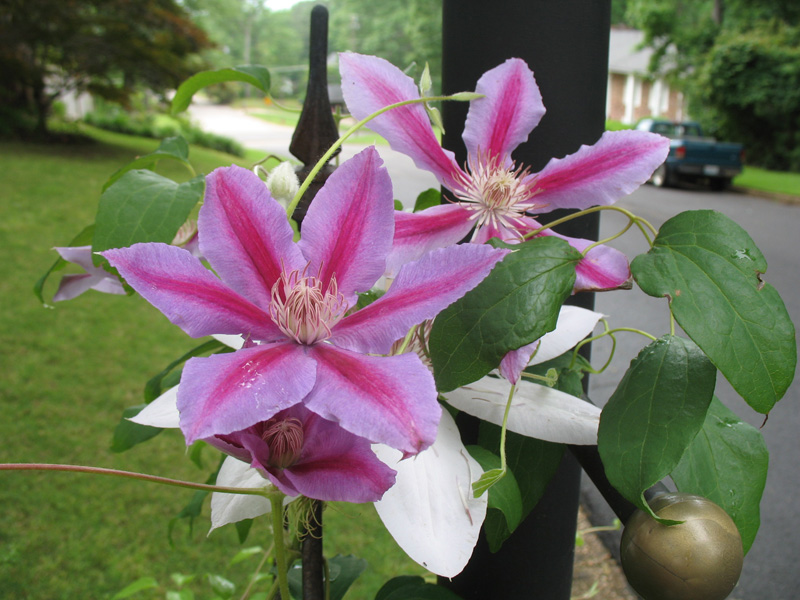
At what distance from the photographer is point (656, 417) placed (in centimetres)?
43

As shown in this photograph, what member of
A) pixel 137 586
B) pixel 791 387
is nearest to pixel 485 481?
pixel 137 586

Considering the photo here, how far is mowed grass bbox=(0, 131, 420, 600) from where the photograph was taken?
2461 mm

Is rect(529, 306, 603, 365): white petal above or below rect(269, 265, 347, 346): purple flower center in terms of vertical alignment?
below

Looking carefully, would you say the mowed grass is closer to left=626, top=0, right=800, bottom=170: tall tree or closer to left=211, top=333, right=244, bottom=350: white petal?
left=211, top=333, right=244, bottom=350: white petal

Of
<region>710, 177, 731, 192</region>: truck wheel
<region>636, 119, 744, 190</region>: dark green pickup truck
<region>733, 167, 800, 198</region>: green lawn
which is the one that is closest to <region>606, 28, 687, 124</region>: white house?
<region>733, 167, 800, 198</region>: green lawn

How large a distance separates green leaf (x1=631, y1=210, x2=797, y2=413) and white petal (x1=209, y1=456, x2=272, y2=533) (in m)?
0.31

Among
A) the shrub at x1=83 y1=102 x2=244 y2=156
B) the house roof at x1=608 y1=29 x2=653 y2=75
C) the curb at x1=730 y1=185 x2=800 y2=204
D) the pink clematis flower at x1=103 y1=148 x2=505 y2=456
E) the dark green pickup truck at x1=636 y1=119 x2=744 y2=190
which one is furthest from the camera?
the house roof at x1=608 y1=29 x2=653 y2=75

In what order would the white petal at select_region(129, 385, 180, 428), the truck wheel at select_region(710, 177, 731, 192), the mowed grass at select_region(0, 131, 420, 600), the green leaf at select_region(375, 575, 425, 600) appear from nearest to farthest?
1. the white petal at select_region(129, 385, 180, 428)
2. the green leaf at select_region(375, 575, 425, 600)
3. the mowed grass at select_region(0, 131, 420, 600)
4. the truck wheel at select_region(710, 177, 731, 192)

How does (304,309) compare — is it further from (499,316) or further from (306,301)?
(499,316)

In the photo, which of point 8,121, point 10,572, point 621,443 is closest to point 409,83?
point 621,443

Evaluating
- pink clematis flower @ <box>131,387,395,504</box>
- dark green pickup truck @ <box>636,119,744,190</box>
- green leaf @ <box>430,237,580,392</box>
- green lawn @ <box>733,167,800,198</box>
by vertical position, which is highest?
green leaf @ <box>430,237,580,392</box>

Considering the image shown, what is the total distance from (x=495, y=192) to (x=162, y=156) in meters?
0.36

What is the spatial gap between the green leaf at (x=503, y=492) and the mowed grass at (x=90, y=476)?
0.49 m

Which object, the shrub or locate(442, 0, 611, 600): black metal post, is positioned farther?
the shrub
